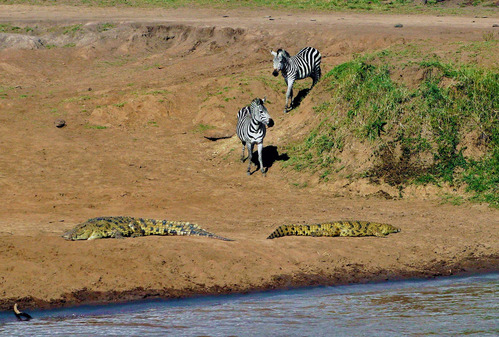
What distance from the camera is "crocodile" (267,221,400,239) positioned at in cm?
1182

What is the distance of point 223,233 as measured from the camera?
12023 millimetres

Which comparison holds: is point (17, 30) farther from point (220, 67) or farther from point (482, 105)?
point (482, 105)

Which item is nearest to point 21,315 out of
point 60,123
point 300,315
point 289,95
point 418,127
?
point 300,315

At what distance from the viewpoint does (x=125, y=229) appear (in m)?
11.1

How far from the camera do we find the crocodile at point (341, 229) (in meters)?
11.8

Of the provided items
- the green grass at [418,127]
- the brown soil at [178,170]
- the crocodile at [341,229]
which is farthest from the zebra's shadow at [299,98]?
the crocodile at [341,229]

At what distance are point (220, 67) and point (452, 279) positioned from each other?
15.5 metres

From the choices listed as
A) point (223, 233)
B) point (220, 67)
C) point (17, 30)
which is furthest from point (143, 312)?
point (17, 30)

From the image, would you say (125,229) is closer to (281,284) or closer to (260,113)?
(281,284)

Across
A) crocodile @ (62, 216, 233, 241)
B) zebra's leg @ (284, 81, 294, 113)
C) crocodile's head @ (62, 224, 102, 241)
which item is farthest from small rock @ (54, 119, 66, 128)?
crocodile's head @ (62, 224, 102, 241)

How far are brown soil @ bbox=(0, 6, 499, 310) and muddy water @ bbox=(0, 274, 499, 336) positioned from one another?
1.28 feet

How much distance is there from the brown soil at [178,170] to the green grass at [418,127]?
59 centimetres

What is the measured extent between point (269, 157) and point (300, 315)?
9249mm

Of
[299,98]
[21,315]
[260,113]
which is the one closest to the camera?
[21,315]
